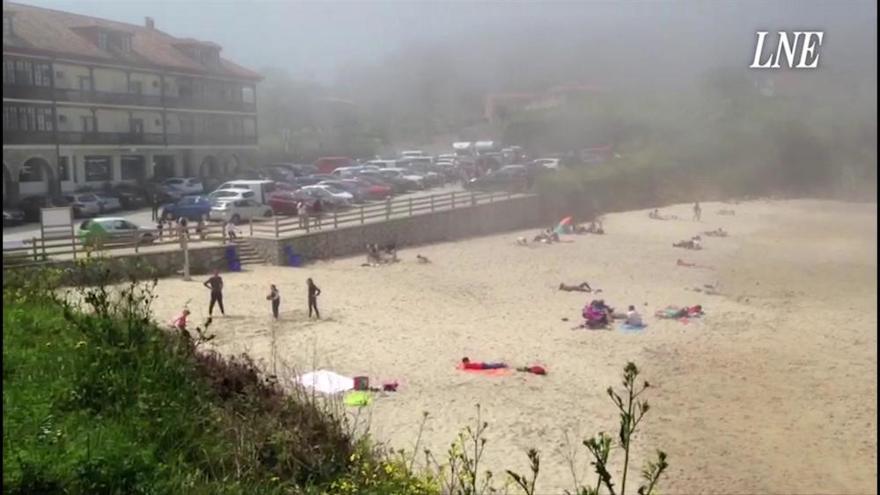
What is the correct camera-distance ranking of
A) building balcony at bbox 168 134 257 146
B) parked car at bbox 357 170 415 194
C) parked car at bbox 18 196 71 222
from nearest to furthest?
A: building balcony at bbox 168 134 257 146
parked car at bbox 18 196 71 222
parked car at bbox 357 170 415 194

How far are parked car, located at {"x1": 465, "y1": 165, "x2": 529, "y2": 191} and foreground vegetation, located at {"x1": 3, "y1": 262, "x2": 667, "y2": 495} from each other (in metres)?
8.39

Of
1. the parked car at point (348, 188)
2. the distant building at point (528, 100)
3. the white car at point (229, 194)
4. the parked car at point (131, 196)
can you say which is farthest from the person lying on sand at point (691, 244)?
the parked car at point (131, 196)

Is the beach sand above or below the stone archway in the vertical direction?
below

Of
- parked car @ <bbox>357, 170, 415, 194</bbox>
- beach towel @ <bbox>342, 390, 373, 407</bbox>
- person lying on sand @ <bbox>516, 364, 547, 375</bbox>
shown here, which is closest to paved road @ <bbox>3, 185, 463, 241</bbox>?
parked car @ <bbox>357, 170, 415, 194</bbox>

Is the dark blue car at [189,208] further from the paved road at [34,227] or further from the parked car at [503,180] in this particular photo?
the parked car at [503,180]

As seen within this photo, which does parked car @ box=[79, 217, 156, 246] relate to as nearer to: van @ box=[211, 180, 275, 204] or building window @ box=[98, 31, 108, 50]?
van @ box=[211, 180, 275, 204]

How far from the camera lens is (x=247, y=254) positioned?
8.80 meters

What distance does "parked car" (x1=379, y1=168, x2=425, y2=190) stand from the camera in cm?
932

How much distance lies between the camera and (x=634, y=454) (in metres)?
4.11

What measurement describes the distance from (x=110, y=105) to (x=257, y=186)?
2.63 m

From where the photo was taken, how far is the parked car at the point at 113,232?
6.73m

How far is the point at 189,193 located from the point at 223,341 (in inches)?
78.5

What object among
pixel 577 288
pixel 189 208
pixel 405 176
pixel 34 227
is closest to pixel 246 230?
pixel 189 208

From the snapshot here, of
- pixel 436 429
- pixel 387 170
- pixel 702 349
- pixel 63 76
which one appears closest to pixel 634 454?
pixel 436 429
